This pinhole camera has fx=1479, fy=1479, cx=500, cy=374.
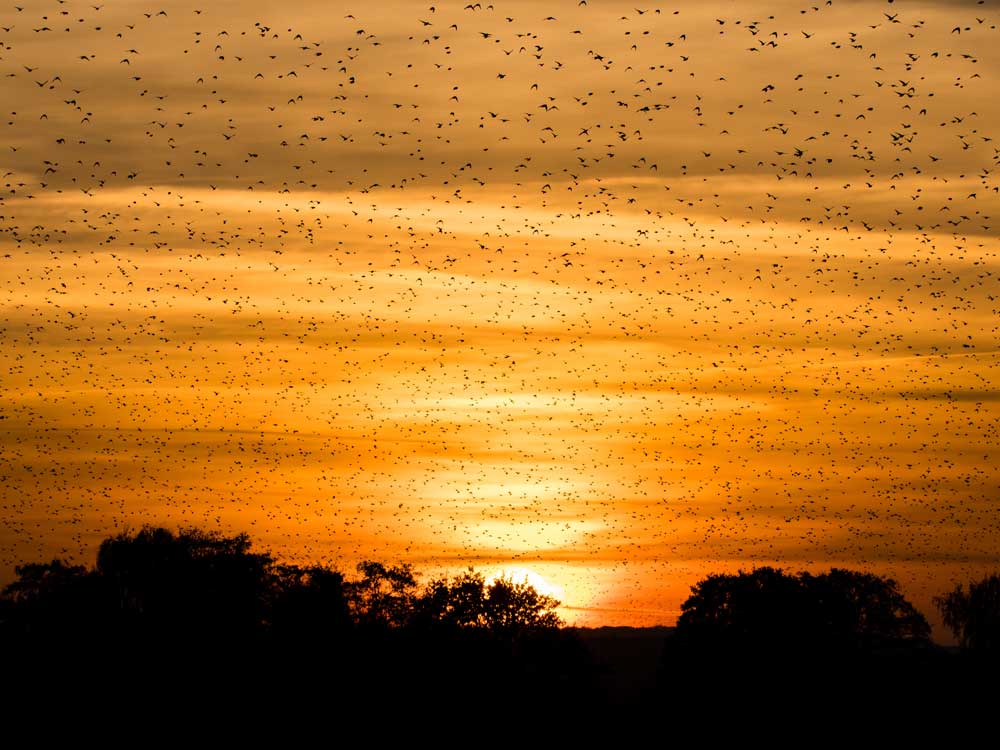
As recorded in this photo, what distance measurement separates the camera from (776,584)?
108375 millimetres

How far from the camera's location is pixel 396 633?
291 ft

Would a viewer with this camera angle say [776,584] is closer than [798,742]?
No

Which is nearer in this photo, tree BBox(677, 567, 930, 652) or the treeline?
the treeline

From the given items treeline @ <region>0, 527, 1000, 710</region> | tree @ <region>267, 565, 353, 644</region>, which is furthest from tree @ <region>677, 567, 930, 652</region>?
tree @ <region>267, 565, 353, 644</region>

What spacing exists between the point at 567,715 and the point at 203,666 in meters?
19.5

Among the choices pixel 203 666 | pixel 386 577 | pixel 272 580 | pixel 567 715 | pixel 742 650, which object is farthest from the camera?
pixel 386 577

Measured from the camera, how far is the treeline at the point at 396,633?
73.8 meters

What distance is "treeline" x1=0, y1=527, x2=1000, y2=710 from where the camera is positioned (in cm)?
7375

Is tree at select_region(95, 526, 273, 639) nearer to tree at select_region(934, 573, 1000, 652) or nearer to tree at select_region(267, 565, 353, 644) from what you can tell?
tree at select_region(267, 565, 353, 644)

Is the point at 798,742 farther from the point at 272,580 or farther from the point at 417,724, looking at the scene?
the point at 272,580

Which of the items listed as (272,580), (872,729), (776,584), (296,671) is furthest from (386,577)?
(872,729)

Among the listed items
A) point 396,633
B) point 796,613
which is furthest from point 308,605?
point 796,613

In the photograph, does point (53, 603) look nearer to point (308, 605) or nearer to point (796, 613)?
point (308, 605)

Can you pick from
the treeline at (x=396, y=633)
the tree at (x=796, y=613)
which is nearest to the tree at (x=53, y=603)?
the treeline at (x=396, y=633)
